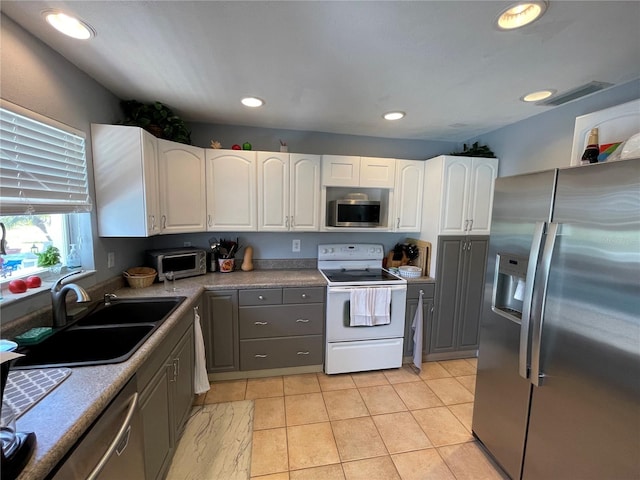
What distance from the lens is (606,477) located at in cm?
113

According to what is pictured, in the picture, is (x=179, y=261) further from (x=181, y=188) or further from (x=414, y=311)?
(x=414, y=311)

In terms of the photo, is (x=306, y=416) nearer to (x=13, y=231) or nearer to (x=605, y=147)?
(x=13, y=231)

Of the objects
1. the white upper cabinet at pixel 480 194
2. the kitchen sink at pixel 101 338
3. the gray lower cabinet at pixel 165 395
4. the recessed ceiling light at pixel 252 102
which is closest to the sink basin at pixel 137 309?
the kitchen sink at pixel 101 338

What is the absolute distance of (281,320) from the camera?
2541mm

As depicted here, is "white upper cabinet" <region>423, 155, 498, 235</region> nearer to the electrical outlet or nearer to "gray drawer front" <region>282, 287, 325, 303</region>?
"gray drawer front" <region>282, 287, 325, 303</region>

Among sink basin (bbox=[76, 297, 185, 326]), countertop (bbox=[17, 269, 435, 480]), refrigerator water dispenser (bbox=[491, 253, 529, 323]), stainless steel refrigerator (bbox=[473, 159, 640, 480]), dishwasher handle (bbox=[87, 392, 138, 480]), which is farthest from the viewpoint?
sink basin (bbox=[76, 297, 185, 326])

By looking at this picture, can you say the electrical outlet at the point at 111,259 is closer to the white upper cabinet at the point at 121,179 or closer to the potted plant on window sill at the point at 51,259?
the white upper cabinet at the point at 121,179

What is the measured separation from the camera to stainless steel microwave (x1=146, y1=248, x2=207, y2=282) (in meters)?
2.37

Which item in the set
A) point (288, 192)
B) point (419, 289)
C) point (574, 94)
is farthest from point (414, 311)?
point (574, 94)

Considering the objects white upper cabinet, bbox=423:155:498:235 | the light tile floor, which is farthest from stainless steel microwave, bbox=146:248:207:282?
white upper cabinet, bbox=423:155:498:235

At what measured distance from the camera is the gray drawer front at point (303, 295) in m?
2.53

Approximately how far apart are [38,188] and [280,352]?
2.09m

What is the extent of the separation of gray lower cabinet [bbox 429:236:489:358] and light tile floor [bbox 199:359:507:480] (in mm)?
320

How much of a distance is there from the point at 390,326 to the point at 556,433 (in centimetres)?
143
